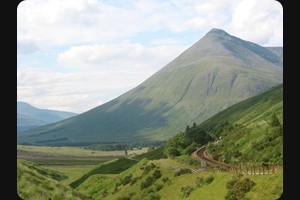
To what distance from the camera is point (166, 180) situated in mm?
66812

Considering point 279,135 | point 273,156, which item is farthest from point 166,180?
point 279,135

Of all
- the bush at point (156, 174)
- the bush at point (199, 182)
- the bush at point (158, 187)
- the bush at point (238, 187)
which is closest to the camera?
the bush at point (238, 187)

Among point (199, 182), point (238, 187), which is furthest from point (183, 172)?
point (238, 187)

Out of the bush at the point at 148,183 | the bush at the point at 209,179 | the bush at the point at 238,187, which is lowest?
the bush at the point at 148,183

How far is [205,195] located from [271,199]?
54.7 feet

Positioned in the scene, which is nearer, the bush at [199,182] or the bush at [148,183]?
the bush at [199,182]

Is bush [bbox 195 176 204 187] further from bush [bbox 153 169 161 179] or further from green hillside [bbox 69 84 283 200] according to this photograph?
bush [bbox 153 169 161 179]

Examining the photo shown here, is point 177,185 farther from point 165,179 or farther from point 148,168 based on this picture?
point 148,168

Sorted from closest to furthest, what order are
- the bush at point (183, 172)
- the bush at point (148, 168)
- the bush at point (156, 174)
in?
the bush at point (183, 172) < the bush at point (156, 174) < the bush at point (148, 168)

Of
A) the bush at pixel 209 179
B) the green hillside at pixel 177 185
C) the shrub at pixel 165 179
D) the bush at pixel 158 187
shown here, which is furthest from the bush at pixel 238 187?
the shrub at pixel 165 179

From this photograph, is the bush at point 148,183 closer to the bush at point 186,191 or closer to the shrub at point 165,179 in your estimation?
the shrub at point 165,179

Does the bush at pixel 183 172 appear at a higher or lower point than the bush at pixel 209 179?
lower
